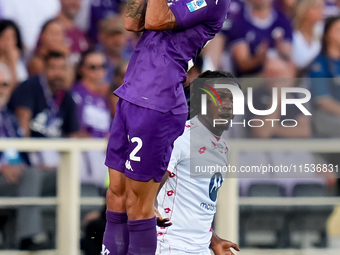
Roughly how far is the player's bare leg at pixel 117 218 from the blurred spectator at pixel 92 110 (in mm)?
2169

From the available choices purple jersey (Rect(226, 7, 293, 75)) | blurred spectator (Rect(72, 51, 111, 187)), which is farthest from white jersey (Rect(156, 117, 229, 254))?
purple jersey (Rect(226, 7, 293, 75))

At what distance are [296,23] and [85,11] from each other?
2.34m

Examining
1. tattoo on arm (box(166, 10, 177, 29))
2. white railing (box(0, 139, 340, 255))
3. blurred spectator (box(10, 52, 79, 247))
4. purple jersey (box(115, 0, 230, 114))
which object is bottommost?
white railing (box(0, 139, 340, 255))

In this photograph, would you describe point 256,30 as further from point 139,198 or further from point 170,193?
point 139,198

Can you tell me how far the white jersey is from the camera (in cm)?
320

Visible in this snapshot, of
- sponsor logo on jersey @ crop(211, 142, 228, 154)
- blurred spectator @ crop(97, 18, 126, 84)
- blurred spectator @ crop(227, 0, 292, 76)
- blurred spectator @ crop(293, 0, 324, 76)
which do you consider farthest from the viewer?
blurred spectator @ crop(293, 0, 324, 76)

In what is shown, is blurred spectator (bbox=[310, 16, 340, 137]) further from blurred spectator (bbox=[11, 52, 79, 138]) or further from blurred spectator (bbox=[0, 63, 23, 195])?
blurred spectator (bbox=[0, 63, 23, 195])

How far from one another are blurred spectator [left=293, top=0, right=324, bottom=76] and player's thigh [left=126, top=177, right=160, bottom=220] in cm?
386

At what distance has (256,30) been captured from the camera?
603cm

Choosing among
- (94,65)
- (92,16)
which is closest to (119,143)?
(94,65)

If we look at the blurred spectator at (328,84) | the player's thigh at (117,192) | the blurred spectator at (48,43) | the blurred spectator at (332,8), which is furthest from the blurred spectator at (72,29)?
the player's thigh at (117,192)

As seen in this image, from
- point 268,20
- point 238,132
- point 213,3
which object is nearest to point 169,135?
point 213,3

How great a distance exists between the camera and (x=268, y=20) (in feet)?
20.1

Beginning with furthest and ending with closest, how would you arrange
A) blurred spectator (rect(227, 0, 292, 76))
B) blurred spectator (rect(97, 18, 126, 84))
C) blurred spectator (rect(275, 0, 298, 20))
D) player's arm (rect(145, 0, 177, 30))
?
1. blurred spectator (rect(275, 0, 298, 20))
2. blurred spectator (rect(227, 0, 292, 76))
3. blurred spectator (rect(97, 18, 126, 84))
4. player's arm (rect(145, 0, 177, 30))
